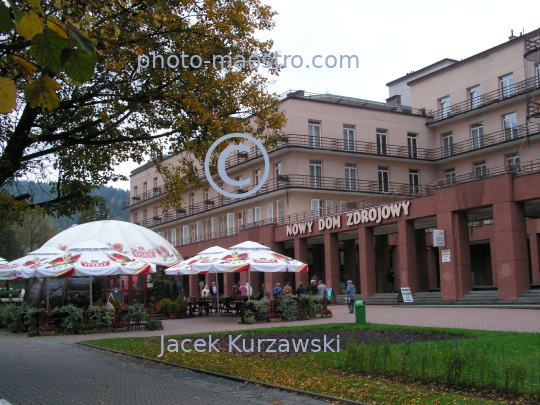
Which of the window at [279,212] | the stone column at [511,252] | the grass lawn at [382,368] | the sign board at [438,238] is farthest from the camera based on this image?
the window at [279,212]

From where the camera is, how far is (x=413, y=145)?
5038cm

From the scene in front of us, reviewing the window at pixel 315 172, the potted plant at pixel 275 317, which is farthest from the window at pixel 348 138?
the potted plant at pixel 275 317

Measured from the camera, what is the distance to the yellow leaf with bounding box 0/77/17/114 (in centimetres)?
405

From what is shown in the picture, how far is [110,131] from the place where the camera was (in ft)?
51.3

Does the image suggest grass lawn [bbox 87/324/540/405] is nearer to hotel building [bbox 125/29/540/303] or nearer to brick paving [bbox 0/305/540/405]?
brick paving [bbox 0/305/540/405]

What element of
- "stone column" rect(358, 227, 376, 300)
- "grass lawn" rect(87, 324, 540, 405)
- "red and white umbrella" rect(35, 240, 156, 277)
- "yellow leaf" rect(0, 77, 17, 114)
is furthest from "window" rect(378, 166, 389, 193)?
"yellow leaf" rect(0, 77, 17, 114)

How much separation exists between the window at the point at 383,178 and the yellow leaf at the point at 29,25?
151 feet

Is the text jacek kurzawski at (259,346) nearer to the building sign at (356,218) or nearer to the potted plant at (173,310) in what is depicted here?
the potted plant at (173,310)

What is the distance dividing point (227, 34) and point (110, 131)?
157 inches

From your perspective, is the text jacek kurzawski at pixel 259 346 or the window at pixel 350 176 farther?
the window at pixel 350 176

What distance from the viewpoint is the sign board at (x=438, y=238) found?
3200 cm

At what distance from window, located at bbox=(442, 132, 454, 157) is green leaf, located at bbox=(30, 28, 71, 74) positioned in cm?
4821

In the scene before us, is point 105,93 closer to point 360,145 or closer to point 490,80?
point 360,145

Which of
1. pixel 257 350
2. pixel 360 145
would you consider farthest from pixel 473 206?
pixel 257 350
